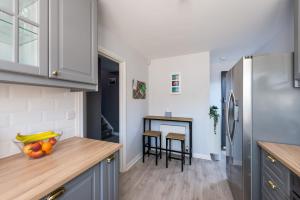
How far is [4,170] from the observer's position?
2.48ft

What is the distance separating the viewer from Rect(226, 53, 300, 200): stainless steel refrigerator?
1226 mm

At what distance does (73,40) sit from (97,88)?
493 millimetres

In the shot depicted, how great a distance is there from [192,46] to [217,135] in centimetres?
222

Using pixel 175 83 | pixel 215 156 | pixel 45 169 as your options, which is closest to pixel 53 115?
pixel 45 169

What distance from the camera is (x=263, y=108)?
4.19ft

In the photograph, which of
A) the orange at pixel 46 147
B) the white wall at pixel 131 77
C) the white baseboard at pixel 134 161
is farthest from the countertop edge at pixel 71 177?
the white baseboard at pixel 134 161

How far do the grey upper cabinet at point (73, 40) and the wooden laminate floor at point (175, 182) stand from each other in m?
1.69

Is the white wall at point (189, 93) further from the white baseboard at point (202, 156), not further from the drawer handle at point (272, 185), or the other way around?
the drawer handle at point (272, 185)

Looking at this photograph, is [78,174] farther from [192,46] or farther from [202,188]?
[192,46]

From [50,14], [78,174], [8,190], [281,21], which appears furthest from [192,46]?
[8,190]

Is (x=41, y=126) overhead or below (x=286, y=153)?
overhead

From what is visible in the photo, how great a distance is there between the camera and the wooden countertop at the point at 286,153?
872 mm

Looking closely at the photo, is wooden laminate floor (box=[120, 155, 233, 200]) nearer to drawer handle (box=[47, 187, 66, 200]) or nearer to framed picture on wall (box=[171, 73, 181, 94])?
drawer handle (box=[47, 187, 66, 200])

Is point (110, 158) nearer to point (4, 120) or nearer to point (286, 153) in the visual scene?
point (4, 120)
